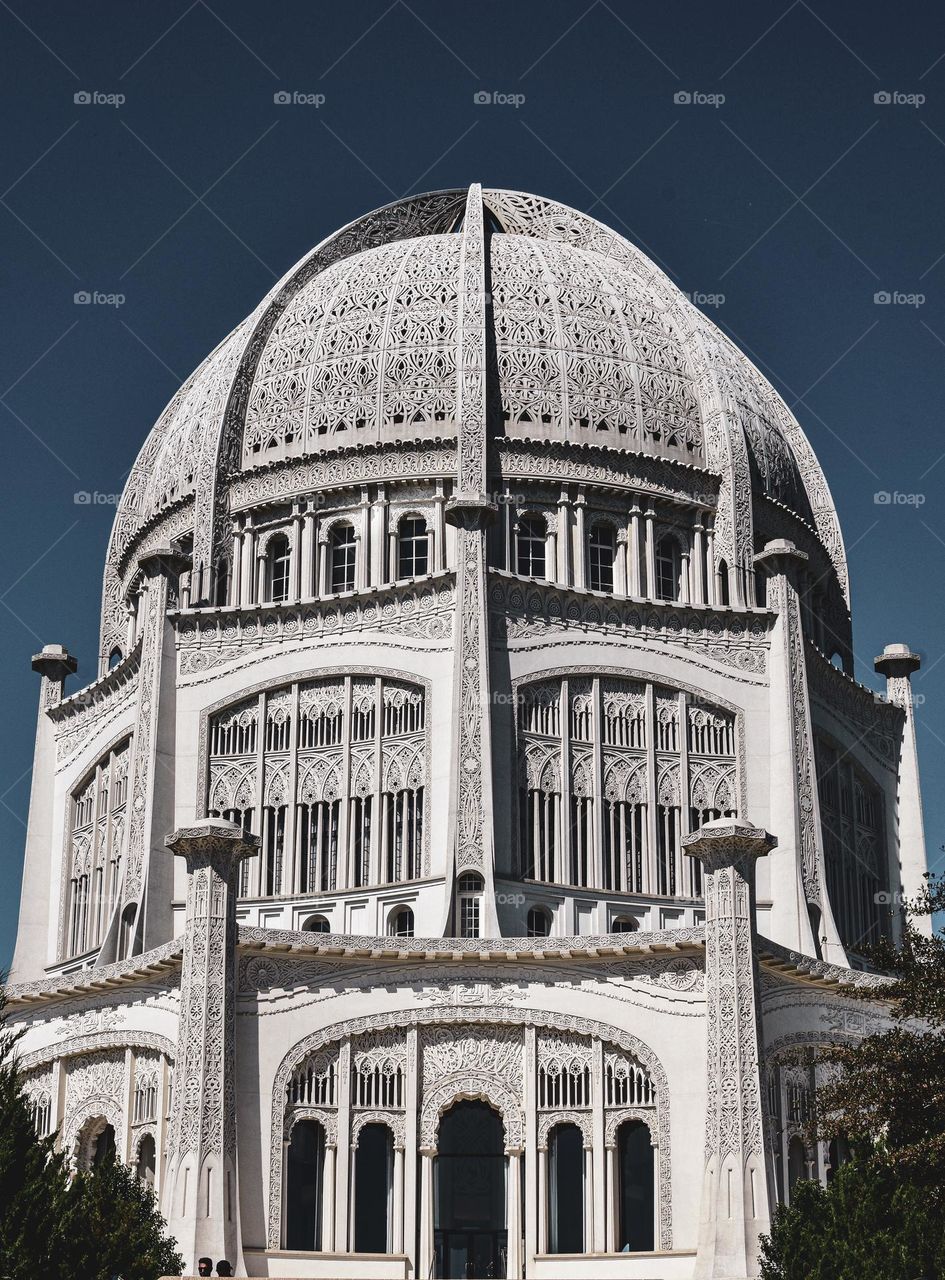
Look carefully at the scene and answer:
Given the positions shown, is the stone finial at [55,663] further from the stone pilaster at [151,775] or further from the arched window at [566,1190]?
the arched window at [566,1190]

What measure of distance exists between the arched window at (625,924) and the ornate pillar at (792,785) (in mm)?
3232

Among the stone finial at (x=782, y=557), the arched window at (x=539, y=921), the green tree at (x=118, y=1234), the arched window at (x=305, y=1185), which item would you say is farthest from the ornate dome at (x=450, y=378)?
the green tree at (x=118, y=1234)

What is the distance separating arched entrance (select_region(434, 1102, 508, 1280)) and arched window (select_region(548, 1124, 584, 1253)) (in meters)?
1.12

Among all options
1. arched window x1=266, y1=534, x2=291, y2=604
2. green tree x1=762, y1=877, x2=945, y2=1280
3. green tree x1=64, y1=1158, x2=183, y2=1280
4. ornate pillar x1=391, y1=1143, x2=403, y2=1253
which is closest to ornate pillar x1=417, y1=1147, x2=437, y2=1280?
ornate pillar x1=391, y1=1143, x2=403, y2=1253

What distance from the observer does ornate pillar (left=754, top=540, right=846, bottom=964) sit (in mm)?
47344

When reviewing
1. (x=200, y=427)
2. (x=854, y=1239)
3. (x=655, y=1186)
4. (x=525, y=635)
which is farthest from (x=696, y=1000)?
(x=200, y=427)

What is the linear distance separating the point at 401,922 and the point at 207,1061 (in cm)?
960

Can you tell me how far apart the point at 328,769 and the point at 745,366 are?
66.3ft

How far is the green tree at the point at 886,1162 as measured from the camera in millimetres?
30781

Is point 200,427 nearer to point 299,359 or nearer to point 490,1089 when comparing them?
point 299,359

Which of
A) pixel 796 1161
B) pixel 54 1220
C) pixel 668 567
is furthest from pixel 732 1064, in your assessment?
pixel 668 567

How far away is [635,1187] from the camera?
1699 inches

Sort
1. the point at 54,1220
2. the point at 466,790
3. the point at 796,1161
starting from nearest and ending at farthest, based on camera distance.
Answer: the point at 54,1220, the point at 796,1161, the point at 466,790

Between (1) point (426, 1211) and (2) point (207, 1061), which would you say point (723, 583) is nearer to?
(1) point (426, 1211)
